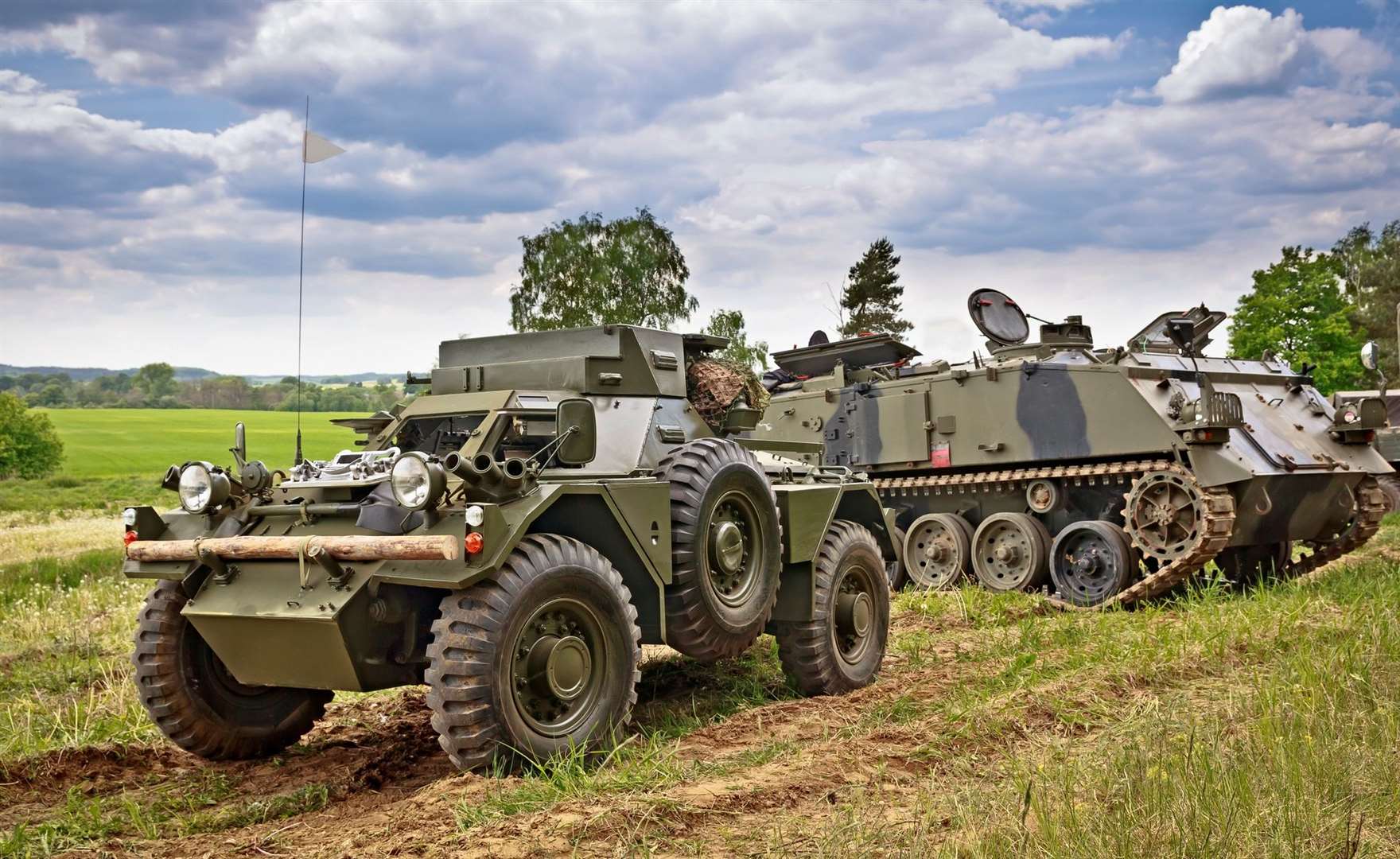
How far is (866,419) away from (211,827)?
10.9 meters

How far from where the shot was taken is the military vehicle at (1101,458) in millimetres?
12273

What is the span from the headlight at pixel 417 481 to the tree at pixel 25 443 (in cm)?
4847

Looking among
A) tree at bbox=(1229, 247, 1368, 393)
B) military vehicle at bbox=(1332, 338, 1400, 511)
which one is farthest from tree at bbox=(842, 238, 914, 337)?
military vehicle at bbox=(1332, 338, 1400, 511)

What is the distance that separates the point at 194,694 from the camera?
6617 mm

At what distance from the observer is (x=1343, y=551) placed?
14109 mm

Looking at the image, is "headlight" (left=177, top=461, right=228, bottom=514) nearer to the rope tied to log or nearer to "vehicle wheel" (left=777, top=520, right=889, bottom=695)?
the rope tied to log

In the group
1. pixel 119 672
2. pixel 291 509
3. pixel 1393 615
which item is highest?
pixel 291 509

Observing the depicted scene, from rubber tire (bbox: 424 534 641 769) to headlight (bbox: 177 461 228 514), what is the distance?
1.42 meters

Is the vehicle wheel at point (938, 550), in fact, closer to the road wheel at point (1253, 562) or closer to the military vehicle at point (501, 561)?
the road wheel at point (1253, 562)

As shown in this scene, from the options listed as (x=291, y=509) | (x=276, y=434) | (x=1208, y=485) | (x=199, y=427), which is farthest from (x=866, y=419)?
(x=199, y=427)

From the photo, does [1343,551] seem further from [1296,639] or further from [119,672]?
[119,672]

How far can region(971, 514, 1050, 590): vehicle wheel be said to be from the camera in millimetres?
13648

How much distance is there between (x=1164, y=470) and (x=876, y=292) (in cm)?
3617

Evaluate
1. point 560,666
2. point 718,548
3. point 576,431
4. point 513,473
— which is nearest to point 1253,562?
point 718,548
